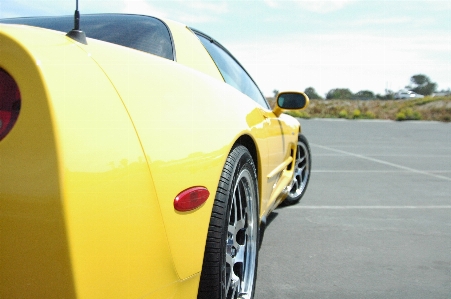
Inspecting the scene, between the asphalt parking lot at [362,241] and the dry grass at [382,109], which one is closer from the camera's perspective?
the asphalt parking lot at [362,241]

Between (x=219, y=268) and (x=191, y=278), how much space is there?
173mm

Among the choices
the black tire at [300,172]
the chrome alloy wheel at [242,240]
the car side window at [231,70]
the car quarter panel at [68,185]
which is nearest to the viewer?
the car quarter panel at [68,185]

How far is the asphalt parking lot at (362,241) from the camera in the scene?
9.09 ft

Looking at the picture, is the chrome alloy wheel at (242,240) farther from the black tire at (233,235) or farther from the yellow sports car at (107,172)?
the yellow sports car at (107,172)

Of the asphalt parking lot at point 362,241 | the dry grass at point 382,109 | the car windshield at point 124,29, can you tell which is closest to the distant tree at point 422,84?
the dry grass at point 382,109

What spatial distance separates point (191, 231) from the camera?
5.36ft

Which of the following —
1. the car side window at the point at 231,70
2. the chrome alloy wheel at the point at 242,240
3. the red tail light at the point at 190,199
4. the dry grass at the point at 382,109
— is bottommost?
the dry grass at the point at 382,109

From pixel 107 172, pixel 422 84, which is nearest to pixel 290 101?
pixel 107 172

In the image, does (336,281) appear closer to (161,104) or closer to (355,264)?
(355,264)

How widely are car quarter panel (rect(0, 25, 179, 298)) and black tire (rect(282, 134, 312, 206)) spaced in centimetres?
352

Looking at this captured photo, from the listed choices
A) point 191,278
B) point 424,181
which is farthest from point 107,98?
point 424,181

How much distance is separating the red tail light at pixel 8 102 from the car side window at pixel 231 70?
5.36 ft

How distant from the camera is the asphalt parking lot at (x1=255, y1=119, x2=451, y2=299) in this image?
2.77 meters

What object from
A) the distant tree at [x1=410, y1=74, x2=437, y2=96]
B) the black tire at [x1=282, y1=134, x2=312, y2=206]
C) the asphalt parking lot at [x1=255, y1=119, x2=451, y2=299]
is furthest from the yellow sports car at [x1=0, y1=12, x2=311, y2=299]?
the distant tree at [x1=410, y1=74, x2=437, y2=96]
